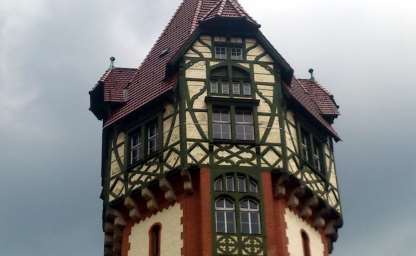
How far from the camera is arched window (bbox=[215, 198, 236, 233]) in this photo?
34.1 m

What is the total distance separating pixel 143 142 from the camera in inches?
1489

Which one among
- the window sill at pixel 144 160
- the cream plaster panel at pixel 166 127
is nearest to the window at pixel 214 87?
the cream plaster panel at pixel 166 127

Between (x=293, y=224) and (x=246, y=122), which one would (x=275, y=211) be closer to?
(x=293, y=224)

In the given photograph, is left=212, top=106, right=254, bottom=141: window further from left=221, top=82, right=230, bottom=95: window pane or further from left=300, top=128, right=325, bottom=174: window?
left=300, top=128, right=325, bottom=174: window

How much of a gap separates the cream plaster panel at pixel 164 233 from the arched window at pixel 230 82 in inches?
192

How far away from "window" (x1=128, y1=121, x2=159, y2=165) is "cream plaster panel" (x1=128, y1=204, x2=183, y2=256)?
7.95 ft

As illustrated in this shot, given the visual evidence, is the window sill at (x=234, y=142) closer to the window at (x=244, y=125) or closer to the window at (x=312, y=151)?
the window at (x=244, y=125)

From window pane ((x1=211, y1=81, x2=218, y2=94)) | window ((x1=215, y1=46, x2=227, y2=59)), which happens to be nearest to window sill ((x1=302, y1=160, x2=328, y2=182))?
window pane ((x1=211, y1=81, x2=218, y2=94))

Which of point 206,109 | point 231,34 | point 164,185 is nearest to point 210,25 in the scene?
point 231,34

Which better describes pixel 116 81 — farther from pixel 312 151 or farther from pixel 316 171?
pixel 316 171

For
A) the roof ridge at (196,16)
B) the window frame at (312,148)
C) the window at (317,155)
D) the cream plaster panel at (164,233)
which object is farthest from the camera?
the roof ridge at (196,16)

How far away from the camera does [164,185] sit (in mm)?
35719

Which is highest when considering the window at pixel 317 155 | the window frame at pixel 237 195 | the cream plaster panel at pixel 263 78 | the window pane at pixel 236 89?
the cream plaster panel at pixel 263 78

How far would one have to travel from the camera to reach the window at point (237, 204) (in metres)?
34.2
